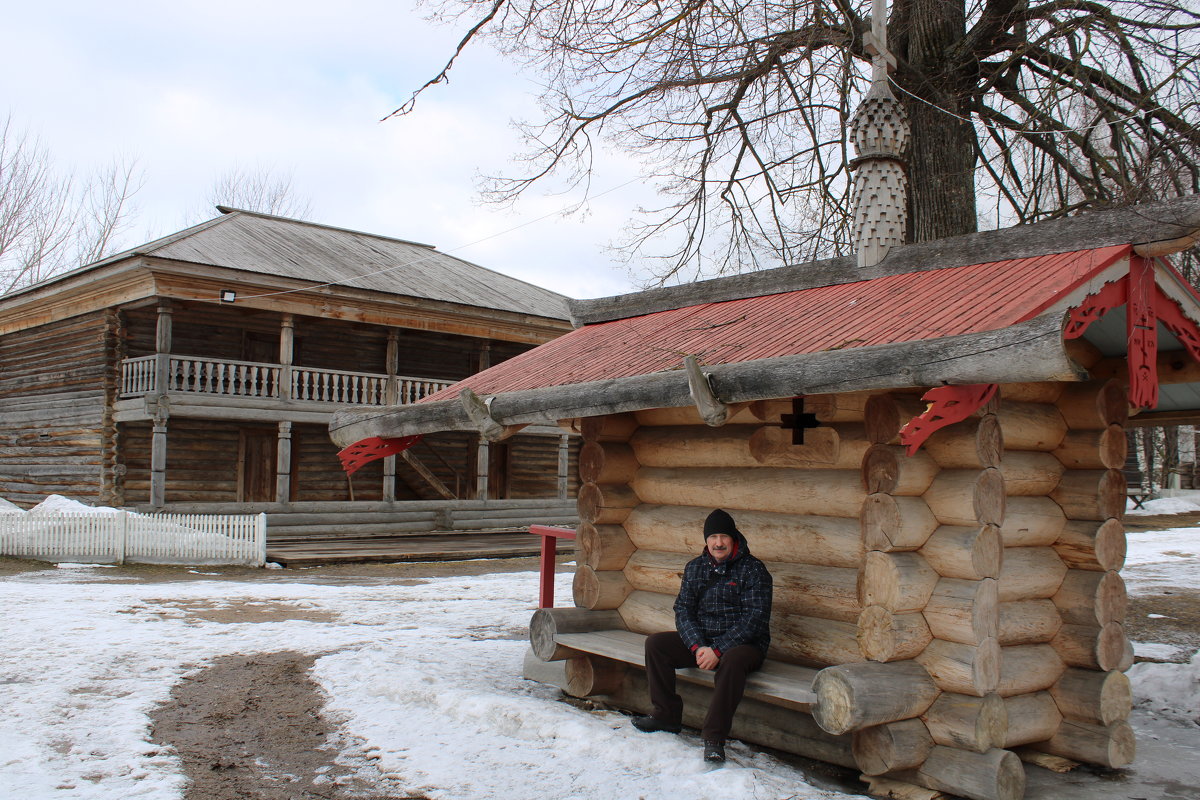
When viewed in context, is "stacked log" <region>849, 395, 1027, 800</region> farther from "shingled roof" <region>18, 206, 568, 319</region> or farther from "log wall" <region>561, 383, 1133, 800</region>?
"shingled roof" <region>18, 206, 568, 319</region>

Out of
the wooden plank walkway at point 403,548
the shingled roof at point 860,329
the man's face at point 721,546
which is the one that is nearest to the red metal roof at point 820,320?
the shingled roof at point 860,329

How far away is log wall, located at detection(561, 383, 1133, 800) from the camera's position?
5113 mm

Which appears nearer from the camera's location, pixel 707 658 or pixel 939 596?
pixel 939 596

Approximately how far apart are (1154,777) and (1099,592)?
1.04 metres

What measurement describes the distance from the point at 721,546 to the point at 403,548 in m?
13.3

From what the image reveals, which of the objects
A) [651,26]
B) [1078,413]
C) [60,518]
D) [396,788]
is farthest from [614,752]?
[60,518]

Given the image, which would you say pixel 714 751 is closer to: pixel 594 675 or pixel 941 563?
pixel 941 563

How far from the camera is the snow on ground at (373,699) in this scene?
17.2ft

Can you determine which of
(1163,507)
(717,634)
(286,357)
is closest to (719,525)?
(717,634)

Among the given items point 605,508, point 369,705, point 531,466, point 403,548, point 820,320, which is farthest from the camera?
point 531,466

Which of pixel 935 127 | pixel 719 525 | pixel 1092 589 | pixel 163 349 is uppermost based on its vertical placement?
pixel 935 127

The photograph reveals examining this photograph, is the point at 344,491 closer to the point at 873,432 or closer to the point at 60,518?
the point at 60,518

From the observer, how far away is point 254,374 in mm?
18594

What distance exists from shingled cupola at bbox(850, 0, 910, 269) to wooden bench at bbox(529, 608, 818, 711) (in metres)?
2.73
